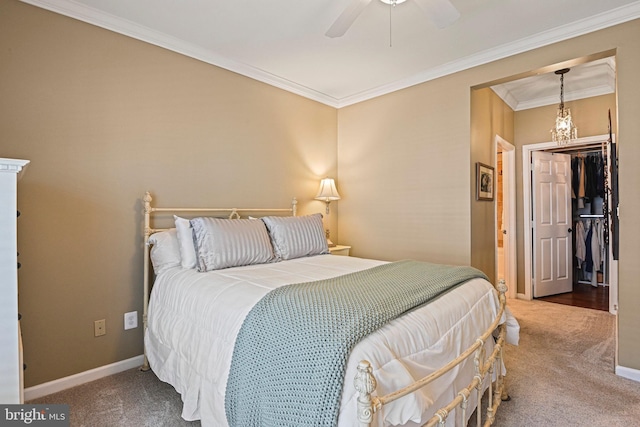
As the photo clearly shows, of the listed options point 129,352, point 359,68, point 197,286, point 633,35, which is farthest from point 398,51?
point 129,352

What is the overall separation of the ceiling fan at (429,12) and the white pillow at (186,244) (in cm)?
167

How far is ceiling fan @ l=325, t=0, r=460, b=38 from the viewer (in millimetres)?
1866

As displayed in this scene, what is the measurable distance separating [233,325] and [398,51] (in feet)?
8.79

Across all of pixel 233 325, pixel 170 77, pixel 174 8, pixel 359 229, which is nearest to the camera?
pixel 233 325

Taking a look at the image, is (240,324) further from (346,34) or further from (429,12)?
(346,34)

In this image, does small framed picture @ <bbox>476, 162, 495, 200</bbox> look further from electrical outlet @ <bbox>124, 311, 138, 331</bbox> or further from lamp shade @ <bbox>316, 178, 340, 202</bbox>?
electrical outlet @ <bbox>124, 311, 138, 331</bbox>

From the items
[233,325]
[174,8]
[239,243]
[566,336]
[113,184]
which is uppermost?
[174,8]

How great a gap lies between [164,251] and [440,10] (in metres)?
2.35

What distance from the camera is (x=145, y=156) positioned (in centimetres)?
259

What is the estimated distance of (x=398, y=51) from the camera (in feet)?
9.78

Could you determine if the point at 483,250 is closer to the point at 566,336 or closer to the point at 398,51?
the point at 566,336

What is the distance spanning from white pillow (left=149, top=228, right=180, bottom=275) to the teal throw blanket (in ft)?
3.77

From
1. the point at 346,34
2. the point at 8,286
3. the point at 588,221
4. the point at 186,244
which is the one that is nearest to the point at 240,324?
the point at 8,286

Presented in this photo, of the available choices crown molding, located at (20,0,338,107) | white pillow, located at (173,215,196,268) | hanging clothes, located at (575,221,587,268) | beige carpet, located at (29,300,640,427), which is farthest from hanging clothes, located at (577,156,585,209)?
white pillow, located at (173,215,196,268)
